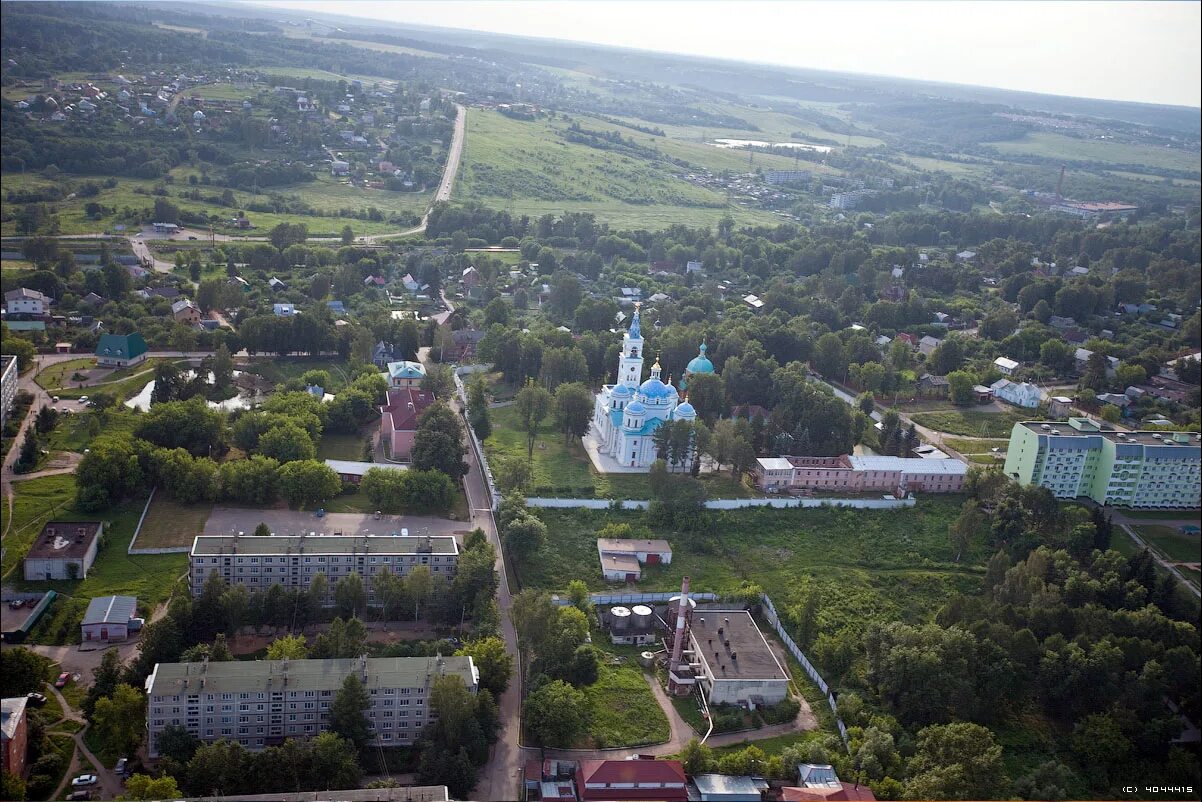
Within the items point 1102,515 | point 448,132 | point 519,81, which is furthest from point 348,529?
point 519,81

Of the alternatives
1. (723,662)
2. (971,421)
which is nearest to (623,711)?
(723,662)

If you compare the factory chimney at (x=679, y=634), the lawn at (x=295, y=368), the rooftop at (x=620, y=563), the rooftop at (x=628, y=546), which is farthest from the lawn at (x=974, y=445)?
the lawn at (x=295, y=368)

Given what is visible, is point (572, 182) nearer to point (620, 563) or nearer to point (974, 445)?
point (974, 445)

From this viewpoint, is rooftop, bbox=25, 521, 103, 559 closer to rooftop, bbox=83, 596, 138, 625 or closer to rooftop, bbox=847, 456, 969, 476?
rooftop, bbox=83, 596, 138, 625

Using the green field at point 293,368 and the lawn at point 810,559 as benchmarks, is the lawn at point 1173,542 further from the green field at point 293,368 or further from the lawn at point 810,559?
the green field at point 293,368

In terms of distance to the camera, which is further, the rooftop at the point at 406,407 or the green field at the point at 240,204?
the green field at the point at 240,204
